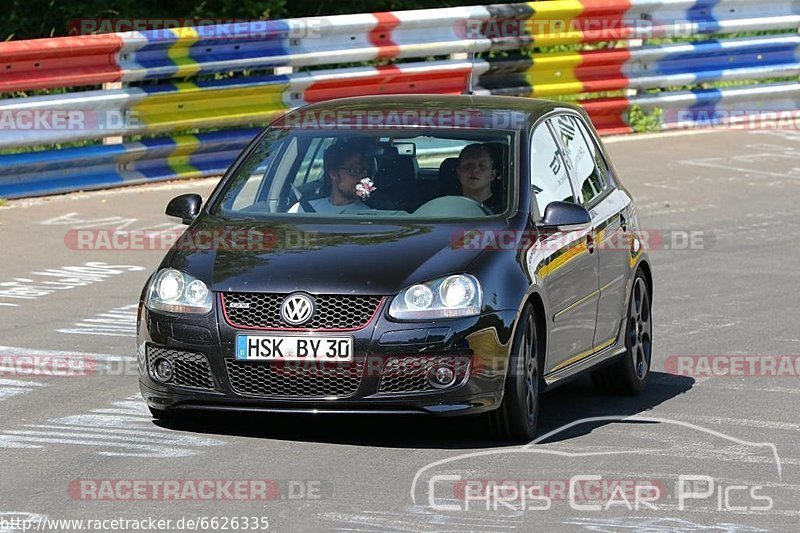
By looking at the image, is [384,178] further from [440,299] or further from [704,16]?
[704,16]

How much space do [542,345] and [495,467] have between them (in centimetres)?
102

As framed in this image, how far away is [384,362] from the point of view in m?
8.02

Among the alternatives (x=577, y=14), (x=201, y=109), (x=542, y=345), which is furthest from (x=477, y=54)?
(x=542, y=345)

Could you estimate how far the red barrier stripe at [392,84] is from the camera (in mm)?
18703

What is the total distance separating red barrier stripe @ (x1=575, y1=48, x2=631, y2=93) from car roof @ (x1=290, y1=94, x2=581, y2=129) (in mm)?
11384

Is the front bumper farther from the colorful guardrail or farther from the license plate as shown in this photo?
the colorful guardrail

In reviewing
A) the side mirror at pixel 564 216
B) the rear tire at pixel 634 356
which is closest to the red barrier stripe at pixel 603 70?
the rear tire at pixel 634 356

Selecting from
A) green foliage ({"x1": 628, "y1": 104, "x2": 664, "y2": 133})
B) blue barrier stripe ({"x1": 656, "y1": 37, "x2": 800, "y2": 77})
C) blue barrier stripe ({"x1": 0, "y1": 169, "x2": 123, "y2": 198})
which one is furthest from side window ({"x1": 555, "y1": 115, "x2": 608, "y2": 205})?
blue barrier stripe ({"x1": 656, "y1": 37, "x2": 800, "y2": 77})

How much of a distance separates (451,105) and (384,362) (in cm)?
208

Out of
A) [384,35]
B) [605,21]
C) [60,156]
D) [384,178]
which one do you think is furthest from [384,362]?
[605,21]

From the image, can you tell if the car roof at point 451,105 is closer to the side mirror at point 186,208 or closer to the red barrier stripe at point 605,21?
the side mirror at point 186,208

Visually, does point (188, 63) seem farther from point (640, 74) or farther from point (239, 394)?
point (239, 394)

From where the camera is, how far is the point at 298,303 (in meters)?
8.03

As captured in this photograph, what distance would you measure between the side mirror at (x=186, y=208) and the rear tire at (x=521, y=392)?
5.99 feet
